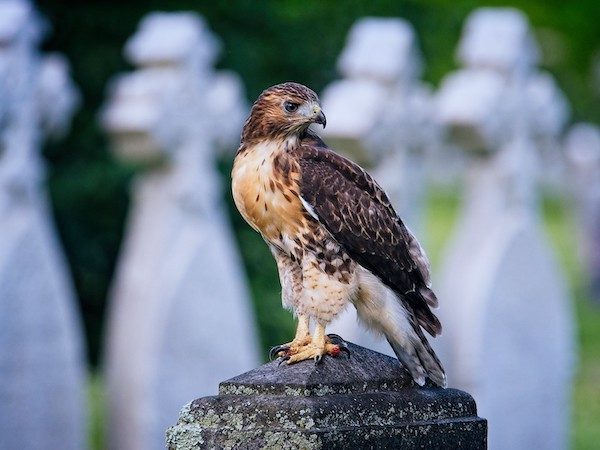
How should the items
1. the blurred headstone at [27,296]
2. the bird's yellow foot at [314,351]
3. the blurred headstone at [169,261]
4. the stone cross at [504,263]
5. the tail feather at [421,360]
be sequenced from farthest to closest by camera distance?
1. the stone cross at [504,263]
2. the blurred headstone at [169,261]
3. the blurred headstone at [27,296]
4. the tail feather at [421,360]
5. the bird's yellow foot at [314,351]

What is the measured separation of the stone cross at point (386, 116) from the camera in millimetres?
9008

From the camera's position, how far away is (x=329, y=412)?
14.6ft

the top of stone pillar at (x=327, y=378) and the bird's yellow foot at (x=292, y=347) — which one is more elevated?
the bird's yellow foot at (x=292, y=347)

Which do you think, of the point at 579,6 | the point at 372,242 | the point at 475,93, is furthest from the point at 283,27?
the point at 372,242

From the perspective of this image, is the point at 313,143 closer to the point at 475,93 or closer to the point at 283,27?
the point at 475,93

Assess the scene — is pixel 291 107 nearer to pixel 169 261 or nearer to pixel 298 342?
pixel 298 342

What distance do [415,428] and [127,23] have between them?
10.2 metres

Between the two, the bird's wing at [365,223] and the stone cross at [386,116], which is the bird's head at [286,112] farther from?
the stone cross at [386,116]

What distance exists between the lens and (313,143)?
5.00 meters

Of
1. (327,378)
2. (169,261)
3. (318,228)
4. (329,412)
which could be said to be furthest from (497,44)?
(329,412)

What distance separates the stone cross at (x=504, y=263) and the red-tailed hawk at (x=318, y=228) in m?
4.83

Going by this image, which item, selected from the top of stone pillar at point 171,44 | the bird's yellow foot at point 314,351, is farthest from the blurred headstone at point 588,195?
the bird's yellow foot at point 314,351

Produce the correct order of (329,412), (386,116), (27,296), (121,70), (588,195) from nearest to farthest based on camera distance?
(329,412) < (27,296) < (386,116) < (121,70) < (588,195)

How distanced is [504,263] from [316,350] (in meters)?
5.50
